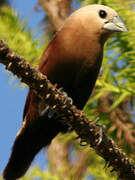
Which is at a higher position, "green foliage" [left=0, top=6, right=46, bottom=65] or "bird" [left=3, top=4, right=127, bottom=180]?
"green foliage" [left=0, top=6, right=46, bottom=65]

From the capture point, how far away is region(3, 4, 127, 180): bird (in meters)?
2.19

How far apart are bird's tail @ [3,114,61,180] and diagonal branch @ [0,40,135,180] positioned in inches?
32.0

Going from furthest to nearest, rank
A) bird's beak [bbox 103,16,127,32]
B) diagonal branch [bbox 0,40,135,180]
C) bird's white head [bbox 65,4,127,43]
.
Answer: bird's white head [bbox 65,4,127,43] → bird's beak [bbox 103,16,127,32] → diagonal branch [bbox 0,40,135,180]

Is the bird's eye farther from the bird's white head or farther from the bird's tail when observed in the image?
the bird's tail

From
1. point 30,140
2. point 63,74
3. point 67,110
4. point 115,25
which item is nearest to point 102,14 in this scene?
point 115,25

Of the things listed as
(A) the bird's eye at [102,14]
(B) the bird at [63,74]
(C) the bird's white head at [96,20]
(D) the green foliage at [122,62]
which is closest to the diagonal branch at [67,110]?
(D) the green foliage at [122,62]

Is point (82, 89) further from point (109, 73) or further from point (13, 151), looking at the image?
point (13, 151)

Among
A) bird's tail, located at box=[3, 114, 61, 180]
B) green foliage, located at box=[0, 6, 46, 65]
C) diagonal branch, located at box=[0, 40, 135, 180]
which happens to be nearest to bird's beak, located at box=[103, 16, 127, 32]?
green foliage, located at box=[0, 6, 46, 65]

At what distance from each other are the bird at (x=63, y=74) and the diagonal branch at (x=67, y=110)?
0.75 m

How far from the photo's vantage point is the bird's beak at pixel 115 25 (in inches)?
83.6

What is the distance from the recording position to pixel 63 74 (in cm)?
219

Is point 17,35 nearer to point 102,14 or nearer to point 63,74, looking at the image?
point 63,74

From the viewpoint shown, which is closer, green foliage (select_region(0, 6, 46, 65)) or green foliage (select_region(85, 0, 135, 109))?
green foliage (select_region(85, 0, 135, 109))

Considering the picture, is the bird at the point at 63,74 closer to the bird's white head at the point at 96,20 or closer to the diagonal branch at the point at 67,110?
the bird's white head at the point at 96,20
